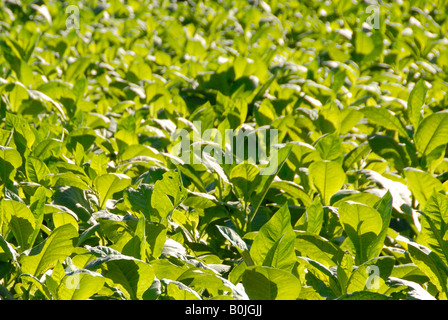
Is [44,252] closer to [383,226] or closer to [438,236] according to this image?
[383,226]

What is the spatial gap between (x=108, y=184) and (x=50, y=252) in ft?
1.21

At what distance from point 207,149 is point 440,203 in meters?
0.77

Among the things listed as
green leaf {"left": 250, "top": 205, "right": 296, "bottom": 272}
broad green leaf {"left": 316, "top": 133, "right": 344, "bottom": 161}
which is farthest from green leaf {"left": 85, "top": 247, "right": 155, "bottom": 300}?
broad green leaf {"left": 316, "top": 133, "right": 344, "bottom": 161}

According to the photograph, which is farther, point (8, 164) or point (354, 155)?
point (354, 155)

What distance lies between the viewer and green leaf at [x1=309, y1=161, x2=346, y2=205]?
175 cm

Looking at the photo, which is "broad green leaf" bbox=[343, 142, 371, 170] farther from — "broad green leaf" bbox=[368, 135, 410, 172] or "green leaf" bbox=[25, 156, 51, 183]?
"green leaf" bbox=[25, 156, 51, 183]

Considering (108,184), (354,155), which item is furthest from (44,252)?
(354,155)

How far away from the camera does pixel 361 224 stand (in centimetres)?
146

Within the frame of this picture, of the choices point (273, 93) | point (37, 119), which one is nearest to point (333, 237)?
point (273, 93)

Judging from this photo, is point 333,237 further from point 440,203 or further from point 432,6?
point 432,6

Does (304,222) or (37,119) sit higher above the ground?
(304,222)

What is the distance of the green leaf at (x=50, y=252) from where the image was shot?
55.6 inches

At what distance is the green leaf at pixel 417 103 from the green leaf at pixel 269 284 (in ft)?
3.50
